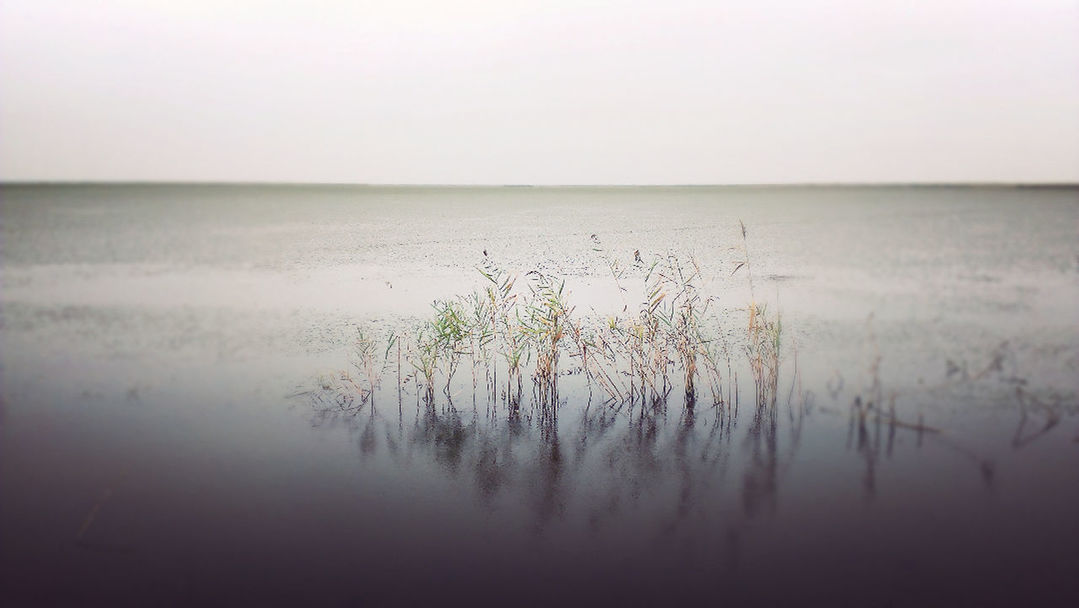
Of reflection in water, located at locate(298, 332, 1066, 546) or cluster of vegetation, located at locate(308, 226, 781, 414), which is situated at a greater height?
cluster of vegetation, located at locate(308, 226, 781, 414)

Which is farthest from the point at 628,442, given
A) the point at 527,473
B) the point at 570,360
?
the point at 570,360

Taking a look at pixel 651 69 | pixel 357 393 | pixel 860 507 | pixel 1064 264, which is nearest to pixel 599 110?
pixel 651 69

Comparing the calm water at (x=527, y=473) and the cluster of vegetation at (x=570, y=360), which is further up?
the cluster of vegetation at (x=570, y=360)

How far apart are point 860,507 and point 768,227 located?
30.1m

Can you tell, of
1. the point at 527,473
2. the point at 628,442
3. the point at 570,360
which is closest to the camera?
the point at 527,473

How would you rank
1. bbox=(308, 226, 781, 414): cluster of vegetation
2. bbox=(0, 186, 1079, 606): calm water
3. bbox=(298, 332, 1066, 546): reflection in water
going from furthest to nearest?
bbox=(308, 226, 781, 414): cluster of vegetation
bbox=(298, 332, 1066, 546): reflection in water
bbox=(0, 186, 1079, 606): calm water

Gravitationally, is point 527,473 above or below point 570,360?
below

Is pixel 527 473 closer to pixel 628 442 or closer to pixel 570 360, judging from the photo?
pixel 628 442

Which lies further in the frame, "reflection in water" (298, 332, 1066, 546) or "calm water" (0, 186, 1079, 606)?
"reflection in water" (298, 332, 1066, 546)

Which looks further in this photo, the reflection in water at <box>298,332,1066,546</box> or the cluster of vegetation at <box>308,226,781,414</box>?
the cluster of vegetation at <box>308,226,781,414</box>

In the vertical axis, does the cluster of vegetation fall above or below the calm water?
above

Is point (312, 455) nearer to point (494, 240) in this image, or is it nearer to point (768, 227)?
point (494, 240)

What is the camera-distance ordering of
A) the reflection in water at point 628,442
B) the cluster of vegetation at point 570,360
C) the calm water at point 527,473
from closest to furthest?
the calm water at point 527,473, the reflection in water at point 628,442, the cluster of vegetation at point 570,360

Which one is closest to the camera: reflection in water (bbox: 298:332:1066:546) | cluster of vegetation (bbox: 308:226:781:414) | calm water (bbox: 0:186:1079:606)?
calm water (bbox: 0:186:1079:606)
